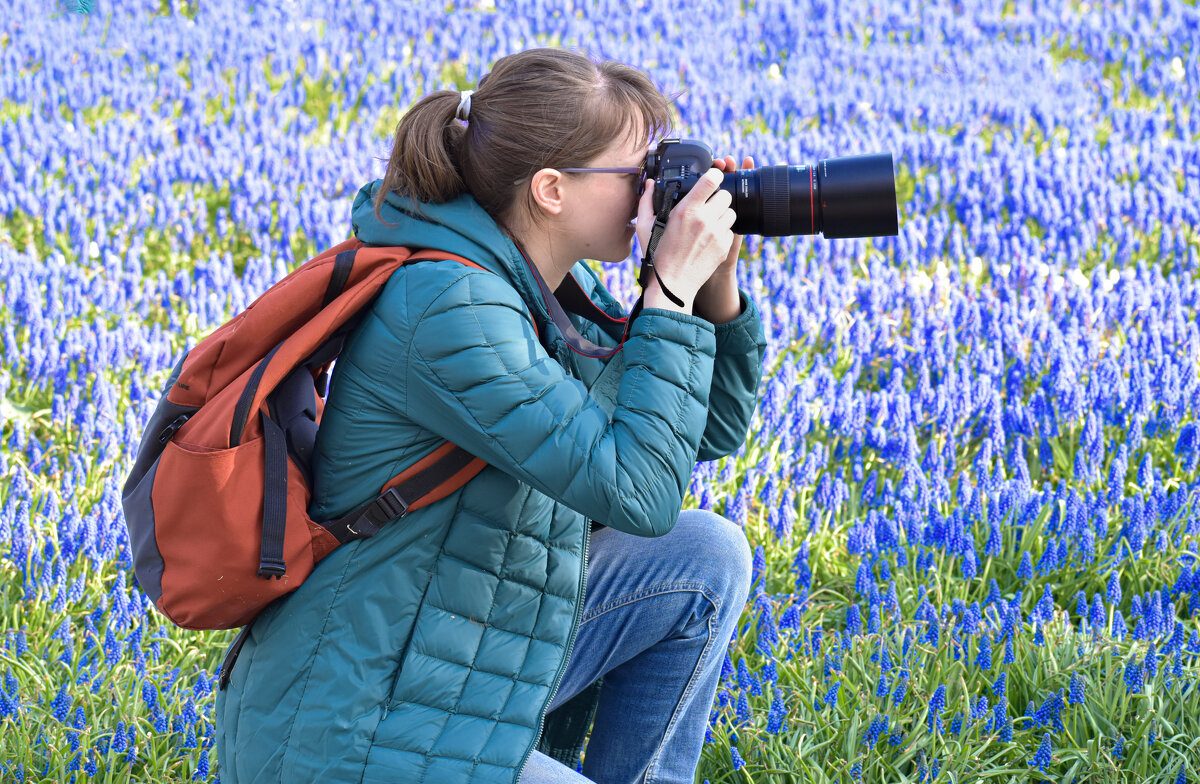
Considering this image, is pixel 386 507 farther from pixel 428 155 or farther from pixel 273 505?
pixel 428 155

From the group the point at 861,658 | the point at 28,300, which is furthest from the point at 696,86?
the point at 861,658

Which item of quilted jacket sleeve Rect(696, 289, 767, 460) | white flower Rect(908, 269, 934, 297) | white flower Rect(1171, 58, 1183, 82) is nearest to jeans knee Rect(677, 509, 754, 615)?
quilted jacket sleeve Rect(696, 289, 767, 460)

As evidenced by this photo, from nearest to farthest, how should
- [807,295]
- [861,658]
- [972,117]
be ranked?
[861,658]
[807,295]
[972,117]

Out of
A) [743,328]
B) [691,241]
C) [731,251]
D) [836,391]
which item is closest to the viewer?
[691,241]

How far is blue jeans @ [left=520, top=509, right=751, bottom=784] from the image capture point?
212 cm

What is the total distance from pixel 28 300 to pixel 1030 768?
3.49m

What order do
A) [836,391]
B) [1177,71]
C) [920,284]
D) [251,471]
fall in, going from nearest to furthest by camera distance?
[251,471] → [836,391] → [920,284] → [1177,71]

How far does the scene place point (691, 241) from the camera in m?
1.93

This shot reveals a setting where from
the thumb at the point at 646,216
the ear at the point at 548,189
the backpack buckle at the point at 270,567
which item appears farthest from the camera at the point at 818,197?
the backpack buckle at the point at 270,567

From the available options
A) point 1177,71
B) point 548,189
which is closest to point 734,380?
point 548,189

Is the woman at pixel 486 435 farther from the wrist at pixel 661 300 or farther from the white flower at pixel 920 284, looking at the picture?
the white flower at pixel 920 284

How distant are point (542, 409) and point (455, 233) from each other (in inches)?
12.9

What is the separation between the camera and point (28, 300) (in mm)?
4164

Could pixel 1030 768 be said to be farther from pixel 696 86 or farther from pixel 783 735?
pixel 696 86
